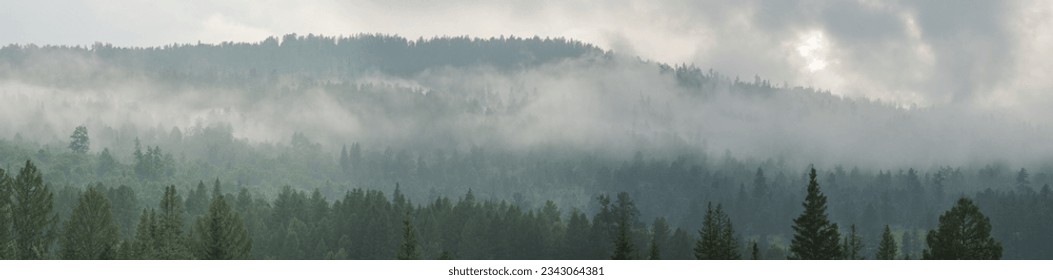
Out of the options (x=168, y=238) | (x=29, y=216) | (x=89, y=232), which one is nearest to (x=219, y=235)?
(x=168, y=238)

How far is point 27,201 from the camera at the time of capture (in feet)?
391

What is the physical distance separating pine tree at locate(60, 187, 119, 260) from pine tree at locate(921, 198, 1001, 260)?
98.2 m

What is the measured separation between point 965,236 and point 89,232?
104m

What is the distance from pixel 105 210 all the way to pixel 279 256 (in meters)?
62.4

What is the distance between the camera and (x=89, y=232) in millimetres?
130375

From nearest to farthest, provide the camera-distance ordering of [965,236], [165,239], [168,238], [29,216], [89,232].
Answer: [965,236] → [168,238] → [165,239] → [29,216] → [89,232]

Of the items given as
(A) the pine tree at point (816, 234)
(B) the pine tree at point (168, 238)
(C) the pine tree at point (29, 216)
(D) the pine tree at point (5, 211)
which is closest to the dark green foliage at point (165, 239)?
(B) the pine tree at point (168, 238)

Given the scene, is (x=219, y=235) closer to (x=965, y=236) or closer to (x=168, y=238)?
(x=168, y=238)

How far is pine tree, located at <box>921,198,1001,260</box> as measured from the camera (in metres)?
84.6

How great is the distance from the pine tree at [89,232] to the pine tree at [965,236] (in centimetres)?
9824
